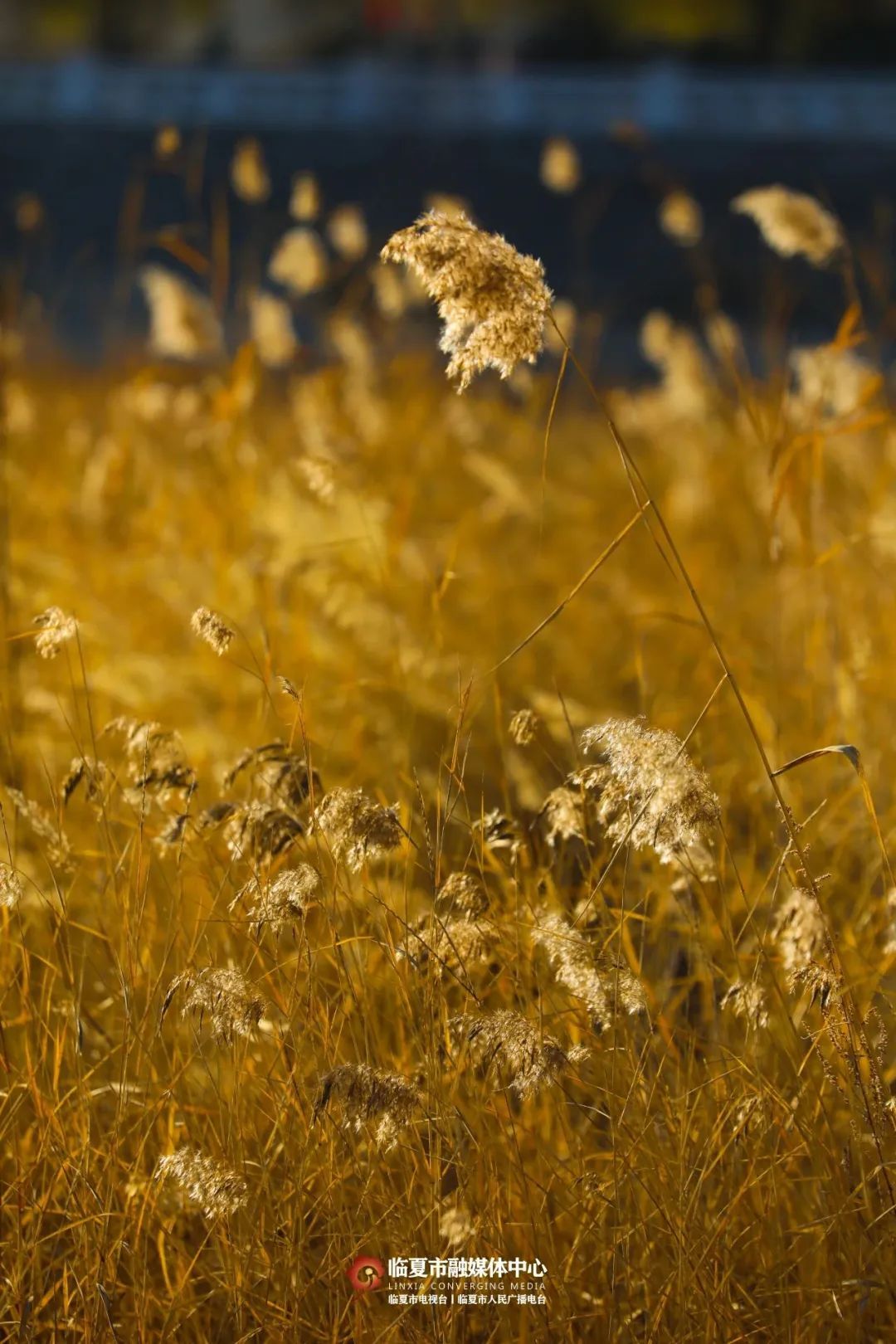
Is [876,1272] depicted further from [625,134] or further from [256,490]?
[256,490]

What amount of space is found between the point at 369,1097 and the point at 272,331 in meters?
2.02

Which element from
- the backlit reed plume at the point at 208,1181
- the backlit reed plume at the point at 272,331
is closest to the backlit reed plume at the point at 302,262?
the backlit reed plume at the point at 272,331

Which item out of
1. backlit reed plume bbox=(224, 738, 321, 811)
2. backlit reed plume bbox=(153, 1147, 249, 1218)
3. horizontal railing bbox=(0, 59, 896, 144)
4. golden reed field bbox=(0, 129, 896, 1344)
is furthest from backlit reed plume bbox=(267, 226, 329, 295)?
horizontal railing bbox=(0, 59, 896, 144)

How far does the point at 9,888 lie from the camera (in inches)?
36.6

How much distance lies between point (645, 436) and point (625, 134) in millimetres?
2490

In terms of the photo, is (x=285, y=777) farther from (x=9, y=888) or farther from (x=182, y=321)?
(x=182, y=321)

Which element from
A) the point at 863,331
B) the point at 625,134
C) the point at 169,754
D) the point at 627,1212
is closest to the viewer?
the point at 627,1212

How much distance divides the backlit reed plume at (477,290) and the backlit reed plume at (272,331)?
5.58 ft

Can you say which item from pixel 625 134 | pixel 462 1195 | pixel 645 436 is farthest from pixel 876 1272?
pixel 645 436

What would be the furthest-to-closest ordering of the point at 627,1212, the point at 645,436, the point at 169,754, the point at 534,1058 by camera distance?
the point at 645,436
the point at 169,754
the point at 627,1212
the point at 534,1058

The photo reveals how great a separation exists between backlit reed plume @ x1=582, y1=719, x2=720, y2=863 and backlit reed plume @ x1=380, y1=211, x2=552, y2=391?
0.22 metres

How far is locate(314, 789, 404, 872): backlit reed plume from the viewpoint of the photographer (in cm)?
89

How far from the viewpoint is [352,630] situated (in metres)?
2.38

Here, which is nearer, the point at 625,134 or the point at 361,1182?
the point at 361,1182
